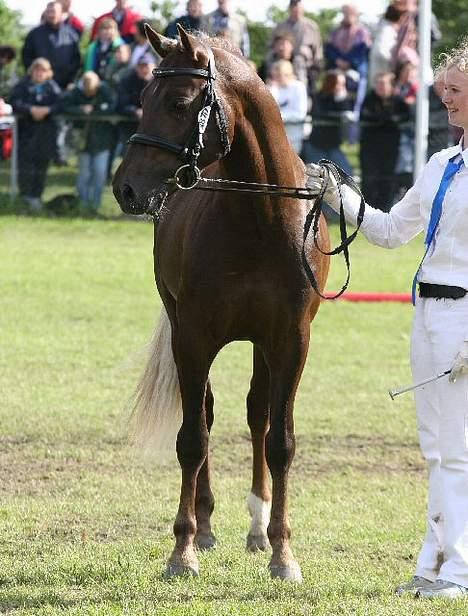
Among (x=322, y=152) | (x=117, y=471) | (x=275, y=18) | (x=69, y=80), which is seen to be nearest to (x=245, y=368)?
(x=117, y=471)

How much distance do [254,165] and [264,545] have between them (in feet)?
6.64

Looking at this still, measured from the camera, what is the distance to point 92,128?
17953 mm

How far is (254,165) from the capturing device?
5727mm

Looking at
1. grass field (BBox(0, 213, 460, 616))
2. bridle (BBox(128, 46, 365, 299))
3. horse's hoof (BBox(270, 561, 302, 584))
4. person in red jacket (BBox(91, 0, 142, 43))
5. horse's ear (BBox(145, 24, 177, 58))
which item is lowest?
grass field (BBox(0, 213, 460, 616))

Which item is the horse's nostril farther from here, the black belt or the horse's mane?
the black belt

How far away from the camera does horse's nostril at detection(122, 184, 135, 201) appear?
5.25 meters

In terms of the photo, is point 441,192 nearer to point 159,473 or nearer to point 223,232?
point 223,232

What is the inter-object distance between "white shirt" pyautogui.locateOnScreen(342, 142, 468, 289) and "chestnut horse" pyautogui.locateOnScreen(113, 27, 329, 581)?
1.20 ft

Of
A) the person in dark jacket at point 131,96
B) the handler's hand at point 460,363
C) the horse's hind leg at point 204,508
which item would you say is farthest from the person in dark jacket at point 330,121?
the handler's hand at point 460,363

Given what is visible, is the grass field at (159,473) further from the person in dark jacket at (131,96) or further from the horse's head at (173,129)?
the person in dark jacket at (131,96)

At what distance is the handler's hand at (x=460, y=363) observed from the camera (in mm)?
5246

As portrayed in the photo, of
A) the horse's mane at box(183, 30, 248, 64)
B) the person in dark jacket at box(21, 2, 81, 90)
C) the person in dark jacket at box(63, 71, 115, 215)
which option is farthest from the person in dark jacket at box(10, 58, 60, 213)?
the horse's mane at box(183, 30, 248, 64)

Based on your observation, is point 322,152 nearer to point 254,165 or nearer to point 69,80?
point 69,80

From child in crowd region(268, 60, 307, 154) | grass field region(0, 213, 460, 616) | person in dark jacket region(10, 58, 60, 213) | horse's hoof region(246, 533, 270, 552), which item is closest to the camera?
grass field region(0, 213, 460, 616)
